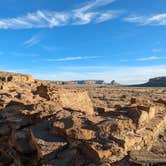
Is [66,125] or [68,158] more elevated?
[66,125]

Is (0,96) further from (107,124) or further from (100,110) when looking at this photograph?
(107,124)

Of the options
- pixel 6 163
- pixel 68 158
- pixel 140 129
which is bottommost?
A: pixel 6 163

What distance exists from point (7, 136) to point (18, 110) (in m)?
1.20

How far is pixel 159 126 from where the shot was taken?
10.6m

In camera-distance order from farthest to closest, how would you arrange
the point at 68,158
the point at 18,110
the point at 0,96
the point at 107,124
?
the point at 0,96
the point at 18,110
the point at 107,124
the point at 68,158

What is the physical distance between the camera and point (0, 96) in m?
15.3

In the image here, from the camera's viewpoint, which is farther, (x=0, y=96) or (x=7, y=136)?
(x=0, y=96)

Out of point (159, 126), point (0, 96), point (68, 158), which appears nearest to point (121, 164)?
point (68, 158)

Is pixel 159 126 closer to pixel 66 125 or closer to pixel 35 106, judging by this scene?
pixel 66 125

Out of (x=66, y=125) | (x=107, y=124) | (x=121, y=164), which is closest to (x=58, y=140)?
(x=66, y=125)

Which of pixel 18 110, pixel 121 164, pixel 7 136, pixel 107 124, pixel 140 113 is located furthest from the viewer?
pixel 18 110

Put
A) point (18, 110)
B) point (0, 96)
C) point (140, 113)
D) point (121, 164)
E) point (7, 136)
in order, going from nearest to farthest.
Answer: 1. point (121, 164)
2. point (140, 113)
3. point (7, 136)
4. point (18, 110)
5. point (0, 96)

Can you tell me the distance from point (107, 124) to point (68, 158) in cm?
151

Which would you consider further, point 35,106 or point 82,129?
point 35,106
